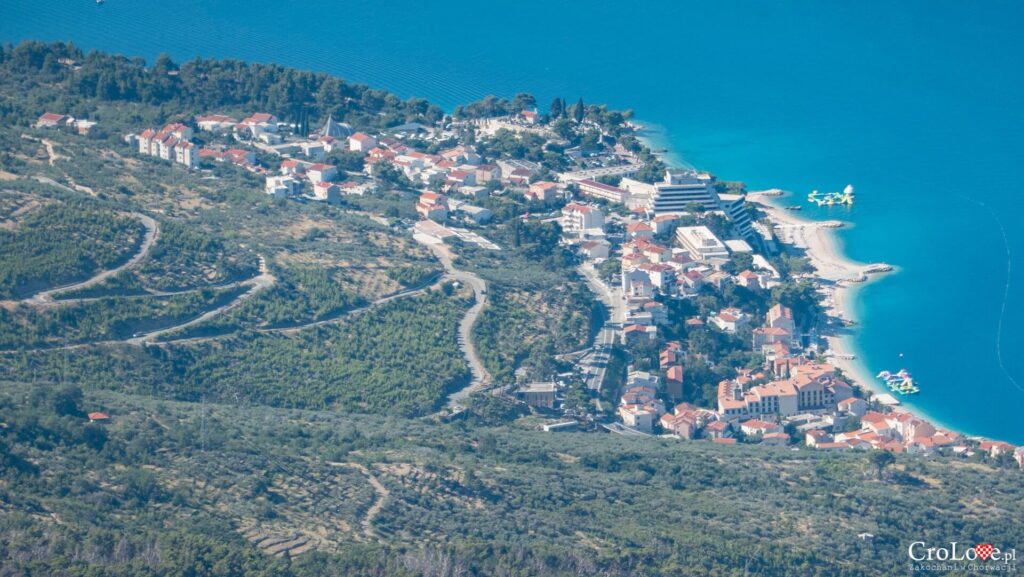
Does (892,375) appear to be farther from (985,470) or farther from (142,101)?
(142,101)

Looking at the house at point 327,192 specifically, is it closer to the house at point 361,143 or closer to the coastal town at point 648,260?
the coastal town at point 648,260

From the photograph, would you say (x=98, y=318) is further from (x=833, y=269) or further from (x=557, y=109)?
(x=557, y=109)

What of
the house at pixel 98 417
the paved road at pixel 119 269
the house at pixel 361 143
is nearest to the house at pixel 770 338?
the paved road at pixel 119 269

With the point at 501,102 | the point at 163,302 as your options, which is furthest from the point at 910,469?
the point at 501,102

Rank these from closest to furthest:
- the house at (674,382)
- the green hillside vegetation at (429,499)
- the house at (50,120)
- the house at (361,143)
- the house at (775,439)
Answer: the green hillside vegetation at (429,499), the house at (775,439), the house at (674,382), the house at (50,120), the house at (361,143)

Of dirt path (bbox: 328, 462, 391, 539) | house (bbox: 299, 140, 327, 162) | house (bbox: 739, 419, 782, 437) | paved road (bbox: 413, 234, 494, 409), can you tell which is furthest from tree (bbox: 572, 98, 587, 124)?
dirt path (bbox: 328, 462, 391, 539)
